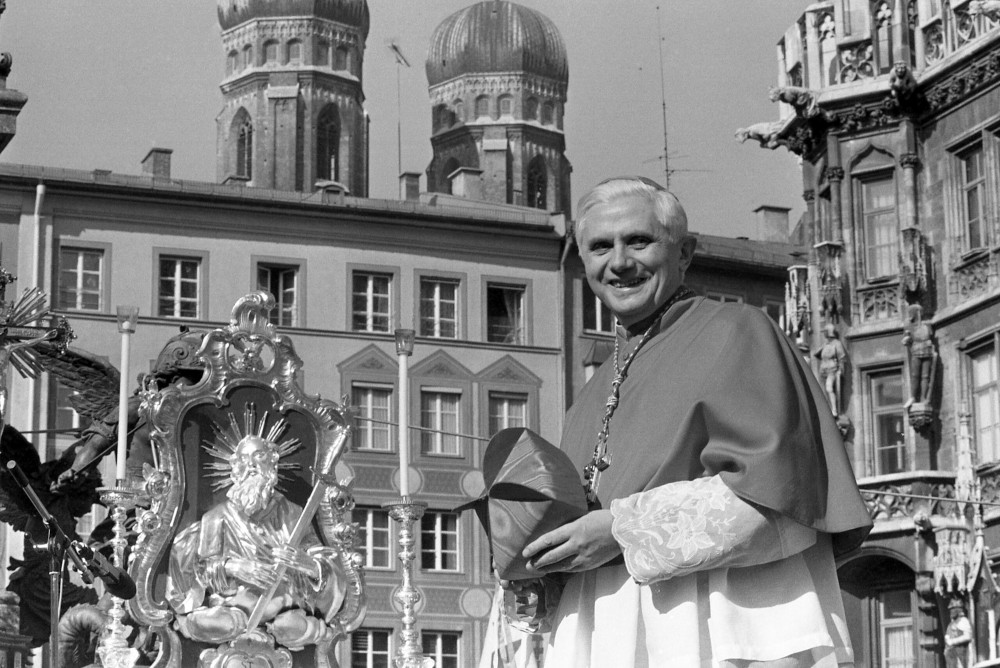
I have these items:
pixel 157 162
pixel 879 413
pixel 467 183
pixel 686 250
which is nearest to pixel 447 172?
pixel 467 183

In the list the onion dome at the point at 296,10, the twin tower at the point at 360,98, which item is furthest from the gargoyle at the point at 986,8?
the onion dome at the point at 296,10

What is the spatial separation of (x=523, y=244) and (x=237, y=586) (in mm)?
25530

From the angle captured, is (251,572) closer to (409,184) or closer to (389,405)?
(389,405)

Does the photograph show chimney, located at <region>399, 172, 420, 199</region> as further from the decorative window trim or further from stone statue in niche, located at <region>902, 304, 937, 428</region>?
stone statue in niche, located at <region>902, 304, 937, 428</region>

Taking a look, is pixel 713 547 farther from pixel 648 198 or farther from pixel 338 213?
pixel 338 213

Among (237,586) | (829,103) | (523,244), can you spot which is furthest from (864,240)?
(523,244)

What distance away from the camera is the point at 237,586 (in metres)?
20.3

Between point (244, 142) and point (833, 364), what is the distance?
176 feet

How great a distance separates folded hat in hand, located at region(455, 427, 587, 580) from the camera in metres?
4.21

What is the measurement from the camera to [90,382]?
67.1 feet

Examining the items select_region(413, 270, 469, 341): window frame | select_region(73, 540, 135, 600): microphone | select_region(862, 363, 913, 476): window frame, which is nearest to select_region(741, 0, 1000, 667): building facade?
select_region(862, 363, 913, 476): window frame

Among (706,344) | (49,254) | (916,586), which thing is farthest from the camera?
(49,254)

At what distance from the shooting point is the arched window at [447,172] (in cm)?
8325

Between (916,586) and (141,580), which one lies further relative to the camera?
(916,586)
